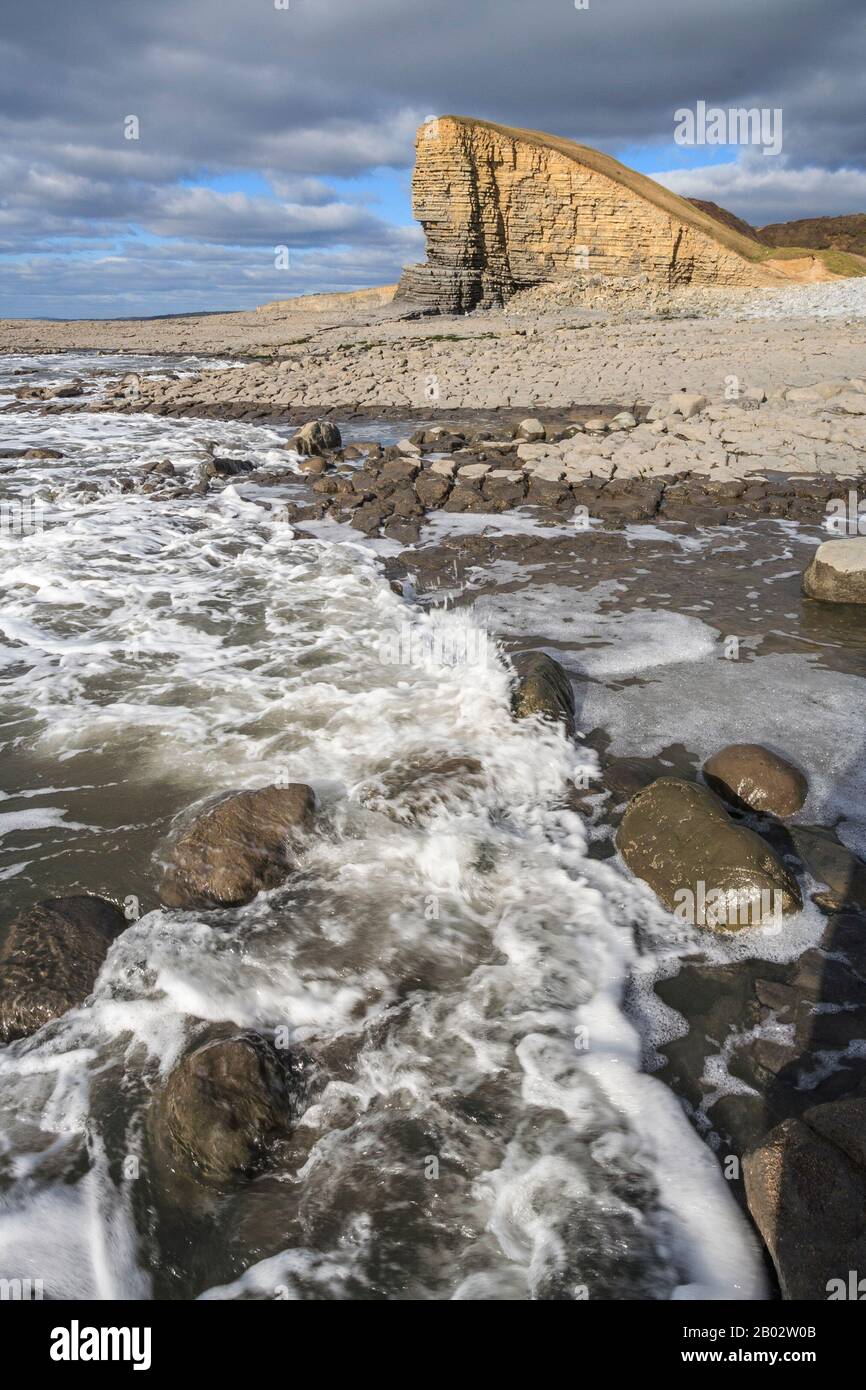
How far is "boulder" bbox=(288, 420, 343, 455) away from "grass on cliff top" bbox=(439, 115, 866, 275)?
1190 inches

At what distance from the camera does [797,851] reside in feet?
12.4

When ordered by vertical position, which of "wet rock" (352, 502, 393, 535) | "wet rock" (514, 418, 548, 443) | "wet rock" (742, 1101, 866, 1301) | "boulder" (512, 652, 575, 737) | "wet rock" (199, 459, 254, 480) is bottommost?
"wet rock" (742, 1101, 866, 1301)

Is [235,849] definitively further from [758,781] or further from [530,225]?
[530,225]

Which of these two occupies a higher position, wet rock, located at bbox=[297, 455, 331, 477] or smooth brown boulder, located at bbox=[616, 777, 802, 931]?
wet rock, located at bbox=[297, 455, 331, 477]

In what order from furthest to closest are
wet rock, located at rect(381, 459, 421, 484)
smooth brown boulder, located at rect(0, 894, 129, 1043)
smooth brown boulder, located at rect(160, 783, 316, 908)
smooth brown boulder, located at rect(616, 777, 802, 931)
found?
wet rock, located at rect(381, 459, 421, 484)
smooth brown boulder, located at rect(160, 783, 316, 908)
smooth brown boulder, located at rect(616, 777, 802, 931)
smooth brown boulder, located at rect(0, 894, 129, 1043)

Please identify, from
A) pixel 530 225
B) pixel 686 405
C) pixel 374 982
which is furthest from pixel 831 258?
pixel 374 982

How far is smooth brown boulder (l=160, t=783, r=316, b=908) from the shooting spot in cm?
357

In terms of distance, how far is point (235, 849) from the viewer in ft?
12.1

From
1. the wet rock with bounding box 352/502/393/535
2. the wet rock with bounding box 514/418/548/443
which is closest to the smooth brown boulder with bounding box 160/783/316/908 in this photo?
the wet rock with bounding box 352/502/393/535

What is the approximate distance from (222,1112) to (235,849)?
137 centimetres

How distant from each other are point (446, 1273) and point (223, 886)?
1855 millimetres

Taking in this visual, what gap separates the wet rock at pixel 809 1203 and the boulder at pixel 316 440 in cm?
1293

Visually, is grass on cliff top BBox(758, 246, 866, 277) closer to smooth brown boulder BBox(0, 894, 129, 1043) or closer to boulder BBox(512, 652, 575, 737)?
boulder BBox(512, 652, 575, 737)
